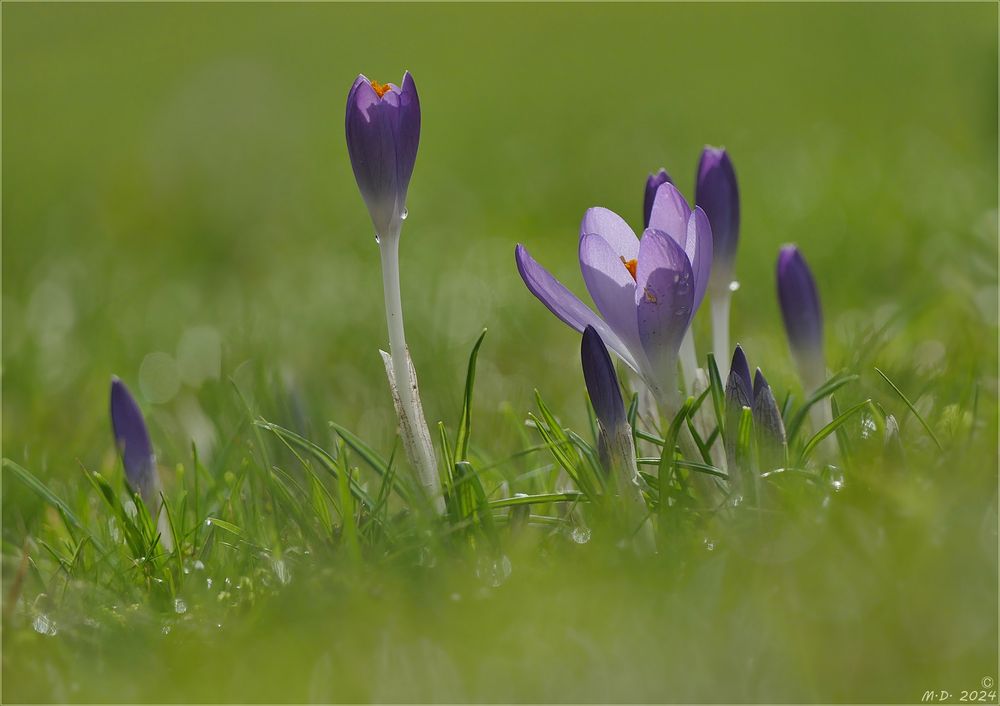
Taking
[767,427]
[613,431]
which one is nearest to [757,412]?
[767,427]

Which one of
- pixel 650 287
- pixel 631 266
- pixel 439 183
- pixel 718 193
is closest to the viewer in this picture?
pixel 650 287

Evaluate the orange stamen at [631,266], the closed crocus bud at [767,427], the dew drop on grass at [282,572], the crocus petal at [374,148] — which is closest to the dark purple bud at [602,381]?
A: the orange stamen at [631,266]

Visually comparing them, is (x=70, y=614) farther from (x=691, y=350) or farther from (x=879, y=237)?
(x=879, y=237)

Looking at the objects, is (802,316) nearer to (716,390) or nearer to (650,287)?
(716,390)

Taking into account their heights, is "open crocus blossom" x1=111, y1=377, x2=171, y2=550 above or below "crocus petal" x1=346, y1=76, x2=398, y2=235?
below

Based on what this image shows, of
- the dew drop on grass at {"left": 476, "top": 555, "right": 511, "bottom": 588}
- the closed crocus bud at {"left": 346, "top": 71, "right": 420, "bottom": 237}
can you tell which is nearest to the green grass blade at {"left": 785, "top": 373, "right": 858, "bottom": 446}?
the dew drop on grass at {"left": 476, "top": 555, "right": 511, "bottom": 588}

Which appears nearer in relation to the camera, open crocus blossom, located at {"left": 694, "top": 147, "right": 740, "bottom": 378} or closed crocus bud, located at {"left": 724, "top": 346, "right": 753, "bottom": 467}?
closed crocus bud, located at {"left": 724, "top": 346, "right": 753, "bottom": 467}

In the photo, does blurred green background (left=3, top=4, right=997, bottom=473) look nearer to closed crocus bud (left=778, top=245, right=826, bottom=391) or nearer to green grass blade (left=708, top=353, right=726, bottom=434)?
closed crocus bud (left=778, top=245, right=826, bottom=391)

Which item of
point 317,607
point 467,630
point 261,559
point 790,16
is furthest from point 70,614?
point 790,16
